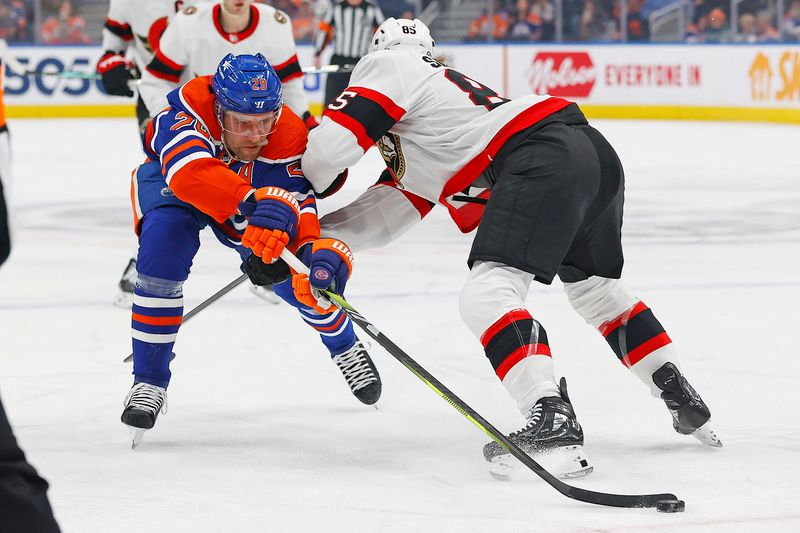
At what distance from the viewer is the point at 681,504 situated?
1.98 m

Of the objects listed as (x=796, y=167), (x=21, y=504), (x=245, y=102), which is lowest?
(x=796, y=167)

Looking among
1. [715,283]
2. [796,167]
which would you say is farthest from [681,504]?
[796,167]

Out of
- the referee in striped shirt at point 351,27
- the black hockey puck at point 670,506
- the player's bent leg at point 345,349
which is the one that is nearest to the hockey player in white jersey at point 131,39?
the player's bent leg at point 345,349

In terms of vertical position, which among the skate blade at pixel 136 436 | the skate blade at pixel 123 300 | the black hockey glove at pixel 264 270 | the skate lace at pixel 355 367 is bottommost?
the skate blade at pixel 123 300

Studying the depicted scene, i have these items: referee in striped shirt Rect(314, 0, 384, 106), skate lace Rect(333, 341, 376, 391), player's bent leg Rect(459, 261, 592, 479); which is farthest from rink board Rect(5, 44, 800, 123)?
player's bent leg Rect(459, 261, 592, 479)

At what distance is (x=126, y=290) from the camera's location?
12.8ft

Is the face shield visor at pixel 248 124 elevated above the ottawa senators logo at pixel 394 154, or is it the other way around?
the face shield visor at pixel 248 124

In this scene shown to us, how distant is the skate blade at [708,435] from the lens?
237 centimetres

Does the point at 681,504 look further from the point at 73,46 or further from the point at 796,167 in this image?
the point at 73,46

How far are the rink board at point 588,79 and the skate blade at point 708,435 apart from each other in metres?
9.05

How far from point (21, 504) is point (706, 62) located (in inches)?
418

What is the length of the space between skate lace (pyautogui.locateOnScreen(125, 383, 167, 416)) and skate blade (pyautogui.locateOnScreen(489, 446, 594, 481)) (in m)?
0.69

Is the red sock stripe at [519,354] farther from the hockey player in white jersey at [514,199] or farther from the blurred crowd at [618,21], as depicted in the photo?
the blurred crowd at [618,21]

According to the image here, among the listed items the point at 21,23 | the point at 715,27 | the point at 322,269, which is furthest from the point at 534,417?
the point at 21,23
